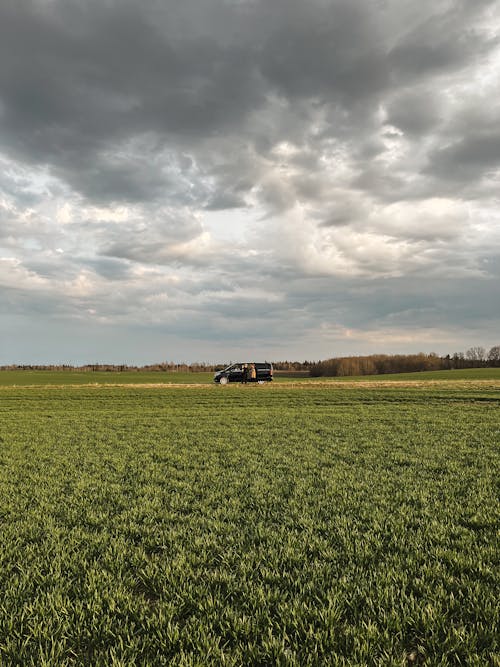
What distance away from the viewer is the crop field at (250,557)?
12.8 feet

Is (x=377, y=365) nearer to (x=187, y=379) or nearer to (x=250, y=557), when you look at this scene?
(x=187, y=379)

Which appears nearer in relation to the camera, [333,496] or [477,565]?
[477,565]

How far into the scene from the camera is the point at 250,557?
5.57 meters

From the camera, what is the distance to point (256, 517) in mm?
7188

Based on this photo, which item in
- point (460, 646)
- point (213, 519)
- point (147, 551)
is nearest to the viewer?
point (460, 646)

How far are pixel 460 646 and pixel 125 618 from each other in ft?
10.5

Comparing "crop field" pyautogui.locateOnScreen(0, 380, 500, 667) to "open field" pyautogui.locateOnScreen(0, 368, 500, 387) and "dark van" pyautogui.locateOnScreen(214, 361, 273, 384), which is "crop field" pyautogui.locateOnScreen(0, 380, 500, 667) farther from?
"open field" pyautogui.locateOnScreen(0, 368, 500, 387)

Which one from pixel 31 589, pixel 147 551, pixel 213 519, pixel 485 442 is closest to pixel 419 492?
pixel 213 519

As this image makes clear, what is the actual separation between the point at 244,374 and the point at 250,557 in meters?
48.0

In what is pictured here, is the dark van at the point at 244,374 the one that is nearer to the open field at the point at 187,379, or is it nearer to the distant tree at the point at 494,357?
the open field at the point at 187,379

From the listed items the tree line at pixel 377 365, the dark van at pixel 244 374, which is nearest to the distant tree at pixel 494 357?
the tree line at pixel 377 365

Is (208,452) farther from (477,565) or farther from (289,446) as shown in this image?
(477,565)

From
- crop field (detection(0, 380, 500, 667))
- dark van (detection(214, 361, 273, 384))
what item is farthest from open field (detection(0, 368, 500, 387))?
crop field (detection(0, 380, 500, 667))

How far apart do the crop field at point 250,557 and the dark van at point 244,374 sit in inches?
1558
